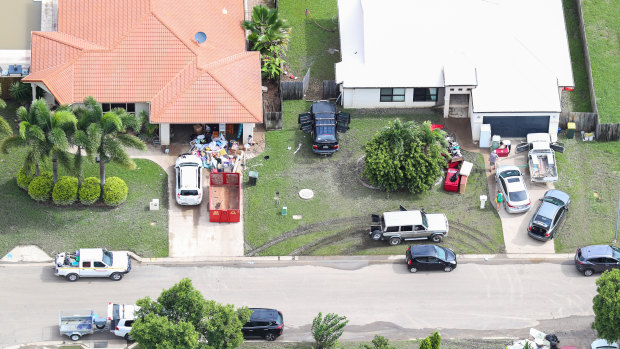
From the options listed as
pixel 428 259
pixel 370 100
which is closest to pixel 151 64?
pixel 370 100

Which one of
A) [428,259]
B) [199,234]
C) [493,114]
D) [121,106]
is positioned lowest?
[428,259]

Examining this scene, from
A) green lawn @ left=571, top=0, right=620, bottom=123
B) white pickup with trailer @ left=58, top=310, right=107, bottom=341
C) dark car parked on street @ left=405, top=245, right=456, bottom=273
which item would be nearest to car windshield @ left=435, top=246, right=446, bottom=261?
dark car parked on street @ left=405, top=245, right=456, bottom=273

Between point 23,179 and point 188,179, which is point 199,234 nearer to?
point 188,179

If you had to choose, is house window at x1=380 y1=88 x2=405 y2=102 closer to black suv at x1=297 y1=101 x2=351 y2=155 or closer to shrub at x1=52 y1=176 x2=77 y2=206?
black suv at x1=297 y1=101 x2=351 y2=155

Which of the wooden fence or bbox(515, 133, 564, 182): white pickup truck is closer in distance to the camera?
bbox(515, 133, 564, 182): white pickup truck

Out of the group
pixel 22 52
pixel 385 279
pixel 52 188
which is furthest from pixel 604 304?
pixel 22 52

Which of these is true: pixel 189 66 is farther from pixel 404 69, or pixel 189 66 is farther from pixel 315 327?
pixel 315 327
